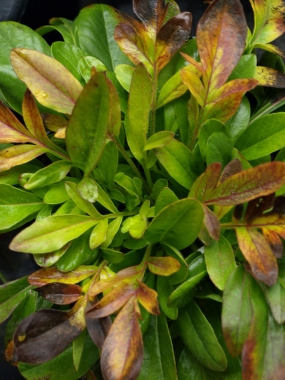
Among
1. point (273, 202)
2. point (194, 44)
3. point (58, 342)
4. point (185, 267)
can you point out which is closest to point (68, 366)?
point (58, 342)

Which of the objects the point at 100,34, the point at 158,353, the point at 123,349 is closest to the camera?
the point at 123,349

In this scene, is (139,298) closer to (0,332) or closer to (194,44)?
(194,44)

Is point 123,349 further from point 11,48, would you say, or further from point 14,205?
point 11,48

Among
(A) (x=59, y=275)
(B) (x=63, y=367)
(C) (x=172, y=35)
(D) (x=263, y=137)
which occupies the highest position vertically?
(C) (x=172, y=35)

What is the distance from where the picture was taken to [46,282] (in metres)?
0.45

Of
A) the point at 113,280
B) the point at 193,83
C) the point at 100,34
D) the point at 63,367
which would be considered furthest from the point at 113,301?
the point at 100,34

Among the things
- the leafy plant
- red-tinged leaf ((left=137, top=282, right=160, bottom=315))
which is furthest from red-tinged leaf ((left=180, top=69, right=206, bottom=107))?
red-tinged leaf ((left=137, top=282, right=160, bottom=315))

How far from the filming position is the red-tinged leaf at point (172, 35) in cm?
48

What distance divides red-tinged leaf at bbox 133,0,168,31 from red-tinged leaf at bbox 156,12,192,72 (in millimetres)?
27

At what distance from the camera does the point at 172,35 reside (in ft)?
1.59

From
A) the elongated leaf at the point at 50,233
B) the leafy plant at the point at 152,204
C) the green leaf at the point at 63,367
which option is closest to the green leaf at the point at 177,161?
the leafy plant at the point at 152,204

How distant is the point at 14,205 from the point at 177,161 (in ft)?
0.65

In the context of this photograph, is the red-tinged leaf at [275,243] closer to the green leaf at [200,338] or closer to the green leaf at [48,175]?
the green leaf at [200,338]

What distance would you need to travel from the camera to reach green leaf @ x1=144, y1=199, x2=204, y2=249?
1.28ft
